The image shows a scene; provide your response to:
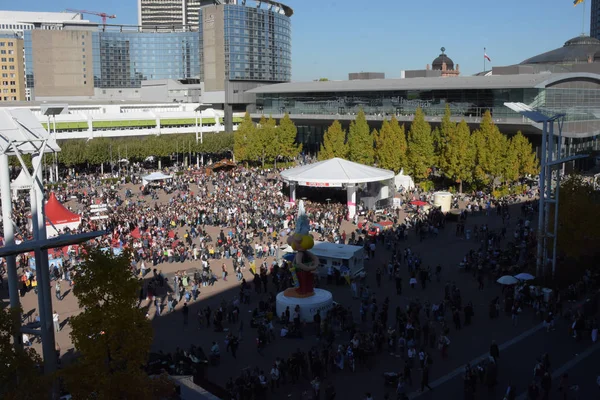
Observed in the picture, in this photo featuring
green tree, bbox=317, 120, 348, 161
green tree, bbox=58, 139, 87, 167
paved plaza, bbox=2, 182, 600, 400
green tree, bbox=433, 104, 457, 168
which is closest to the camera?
paved plaza, bbox=2, 182, 600, 400

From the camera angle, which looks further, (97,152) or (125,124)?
(125,124)

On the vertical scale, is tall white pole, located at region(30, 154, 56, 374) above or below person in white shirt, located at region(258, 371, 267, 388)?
above

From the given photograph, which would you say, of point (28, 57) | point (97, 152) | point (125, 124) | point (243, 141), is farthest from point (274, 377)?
Answer: point (28, 57)

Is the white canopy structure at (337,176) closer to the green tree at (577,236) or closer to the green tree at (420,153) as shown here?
the green tree at (420,153)

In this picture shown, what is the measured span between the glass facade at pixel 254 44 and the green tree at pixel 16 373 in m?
79.4

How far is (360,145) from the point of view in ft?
172

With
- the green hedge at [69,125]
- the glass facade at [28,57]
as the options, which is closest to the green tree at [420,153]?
the green hedge at [69,125]

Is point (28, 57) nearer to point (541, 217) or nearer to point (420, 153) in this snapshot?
point (420, 153)

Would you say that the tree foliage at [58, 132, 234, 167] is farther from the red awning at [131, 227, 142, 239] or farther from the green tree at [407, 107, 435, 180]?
the red awning at [131, 227, 142, 239]

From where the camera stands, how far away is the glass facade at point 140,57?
127m

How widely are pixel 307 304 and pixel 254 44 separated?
3065 inches

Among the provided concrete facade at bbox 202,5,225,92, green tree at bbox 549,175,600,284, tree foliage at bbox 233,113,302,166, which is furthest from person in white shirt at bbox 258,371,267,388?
concrete facade at bbox 202,5,225,92

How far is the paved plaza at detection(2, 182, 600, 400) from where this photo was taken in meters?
16.2

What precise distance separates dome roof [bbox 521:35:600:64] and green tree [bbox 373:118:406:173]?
1505 inches
